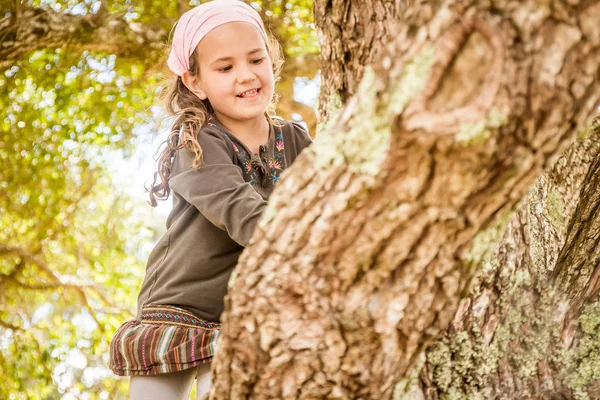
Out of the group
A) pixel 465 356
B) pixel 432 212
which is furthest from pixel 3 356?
pixel 432 212

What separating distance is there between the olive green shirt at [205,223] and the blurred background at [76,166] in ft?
8.27

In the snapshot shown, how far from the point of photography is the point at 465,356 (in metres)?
1.56

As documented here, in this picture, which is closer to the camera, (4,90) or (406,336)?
(406,336)

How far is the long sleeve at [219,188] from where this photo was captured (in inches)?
73.0

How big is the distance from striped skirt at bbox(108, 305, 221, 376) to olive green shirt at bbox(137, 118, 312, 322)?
0.12ft

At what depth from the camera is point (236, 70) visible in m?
2.22

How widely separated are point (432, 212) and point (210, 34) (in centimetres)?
139

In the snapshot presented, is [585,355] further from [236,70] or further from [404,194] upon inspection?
[236,70]

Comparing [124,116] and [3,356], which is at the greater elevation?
[124,116]

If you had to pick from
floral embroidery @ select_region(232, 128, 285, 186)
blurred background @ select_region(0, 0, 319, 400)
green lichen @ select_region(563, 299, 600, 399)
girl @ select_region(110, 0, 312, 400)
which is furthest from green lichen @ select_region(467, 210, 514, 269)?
blurred background @ select_region(0, 0, 319, 400)

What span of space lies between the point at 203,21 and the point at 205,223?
67 centimetres

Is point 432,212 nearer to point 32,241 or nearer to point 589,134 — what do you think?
point 589,134

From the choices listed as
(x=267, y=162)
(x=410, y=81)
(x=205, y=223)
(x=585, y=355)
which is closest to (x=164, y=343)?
(x=205, y=223)

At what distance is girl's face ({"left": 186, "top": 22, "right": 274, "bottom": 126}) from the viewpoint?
221 centimetres
